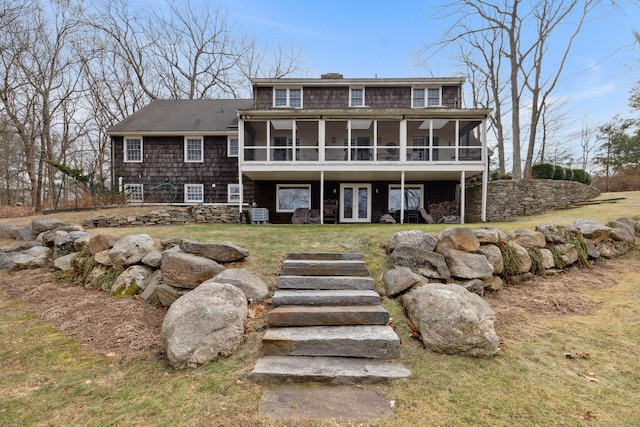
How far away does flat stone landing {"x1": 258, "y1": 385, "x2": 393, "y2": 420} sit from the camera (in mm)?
2326

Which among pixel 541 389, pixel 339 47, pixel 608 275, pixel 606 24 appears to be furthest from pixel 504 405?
pixel 606 24

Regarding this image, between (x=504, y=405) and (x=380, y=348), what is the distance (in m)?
1.12

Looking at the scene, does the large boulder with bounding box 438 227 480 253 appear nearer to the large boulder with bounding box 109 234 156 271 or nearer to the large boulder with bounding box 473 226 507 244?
the large boulder with bounding box 473 226 507 244

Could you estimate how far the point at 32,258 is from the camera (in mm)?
6660

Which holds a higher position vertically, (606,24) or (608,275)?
(606,24)

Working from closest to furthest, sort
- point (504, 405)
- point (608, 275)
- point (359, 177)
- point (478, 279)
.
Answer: point (504, 405)
point (478, 279)
point (608, 275)
point (359, 177)

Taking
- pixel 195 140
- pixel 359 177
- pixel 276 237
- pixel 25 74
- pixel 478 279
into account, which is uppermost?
pixel 25 74

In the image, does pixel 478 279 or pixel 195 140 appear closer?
pixel 478 279

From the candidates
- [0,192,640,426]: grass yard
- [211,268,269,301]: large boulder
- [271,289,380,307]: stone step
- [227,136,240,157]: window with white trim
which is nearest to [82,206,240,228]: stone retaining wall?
[227,136,240,157]: window with white trim

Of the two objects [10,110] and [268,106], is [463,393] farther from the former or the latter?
[10,110]

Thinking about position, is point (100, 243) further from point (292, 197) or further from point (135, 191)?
point (135, 191)

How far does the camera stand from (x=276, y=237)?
686 centimetres

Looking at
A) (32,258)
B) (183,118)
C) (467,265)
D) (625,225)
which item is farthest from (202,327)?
(183,118)

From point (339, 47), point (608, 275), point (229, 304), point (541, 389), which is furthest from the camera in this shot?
point (339, 47)
